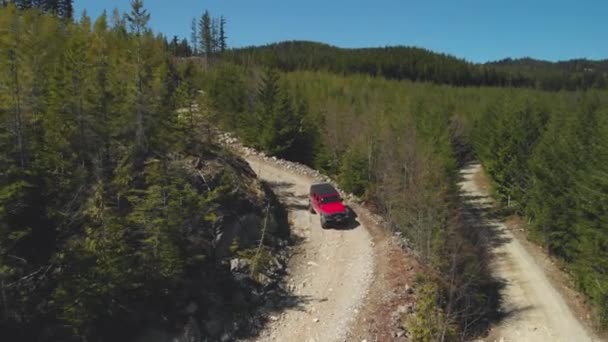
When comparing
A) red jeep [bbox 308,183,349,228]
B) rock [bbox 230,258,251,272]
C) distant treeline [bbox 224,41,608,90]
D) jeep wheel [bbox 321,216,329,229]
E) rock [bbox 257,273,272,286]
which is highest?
distant treeline [bbox 224,41,608,90]

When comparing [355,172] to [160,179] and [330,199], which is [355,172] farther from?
[160,179]

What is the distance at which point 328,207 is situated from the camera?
28.9 metres

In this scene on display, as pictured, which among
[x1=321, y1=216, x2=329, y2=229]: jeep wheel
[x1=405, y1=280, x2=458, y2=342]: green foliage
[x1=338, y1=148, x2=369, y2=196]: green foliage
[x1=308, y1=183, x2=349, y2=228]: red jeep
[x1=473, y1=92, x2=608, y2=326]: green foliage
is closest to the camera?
[x1=405, y1=280, x2=458, y2=342]: green foliage

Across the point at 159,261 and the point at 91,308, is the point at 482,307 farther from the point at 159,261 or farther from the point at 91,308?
the point at 91,308

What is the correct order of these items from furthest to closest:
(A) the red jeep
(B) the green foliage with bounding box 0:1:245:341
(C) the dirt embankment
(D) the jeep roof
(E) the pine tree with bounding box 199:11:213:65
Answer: (E) the pine tree with bounding box 199:11:213:65, (D) the jeep roof, (A) the red jeep, (C) the dirt embankment, (B) the green foliage with bounding box 0:1:245:341

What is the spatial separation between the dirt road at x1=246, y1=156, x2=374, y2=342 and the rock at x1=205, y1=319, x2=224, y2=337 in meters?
1.76

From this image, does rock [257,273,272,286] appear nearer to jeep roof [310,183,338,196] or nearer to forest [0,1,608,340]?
forest [0,1,608,340]

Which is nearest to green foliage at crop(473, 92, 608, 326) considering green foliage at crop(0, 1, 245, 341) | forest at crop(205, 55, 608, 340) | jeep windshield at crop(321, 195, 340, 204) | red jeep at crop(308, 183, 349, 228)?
forest at crop(205, 55, 608, 340)

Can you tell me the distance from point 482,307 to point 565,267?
955cm

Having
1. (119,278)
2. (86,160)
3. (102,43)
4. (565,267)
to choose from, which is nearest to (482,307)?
(565,267)

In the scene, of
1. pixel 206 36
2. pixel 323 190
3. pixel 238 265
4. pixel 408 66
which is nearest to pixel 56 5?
pixel 206 36

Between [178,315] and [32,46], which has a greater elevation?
[32,46]

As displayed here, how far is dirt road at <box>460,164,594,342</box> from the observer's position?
1005 inches

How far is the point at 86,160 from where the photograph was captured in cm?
1991
